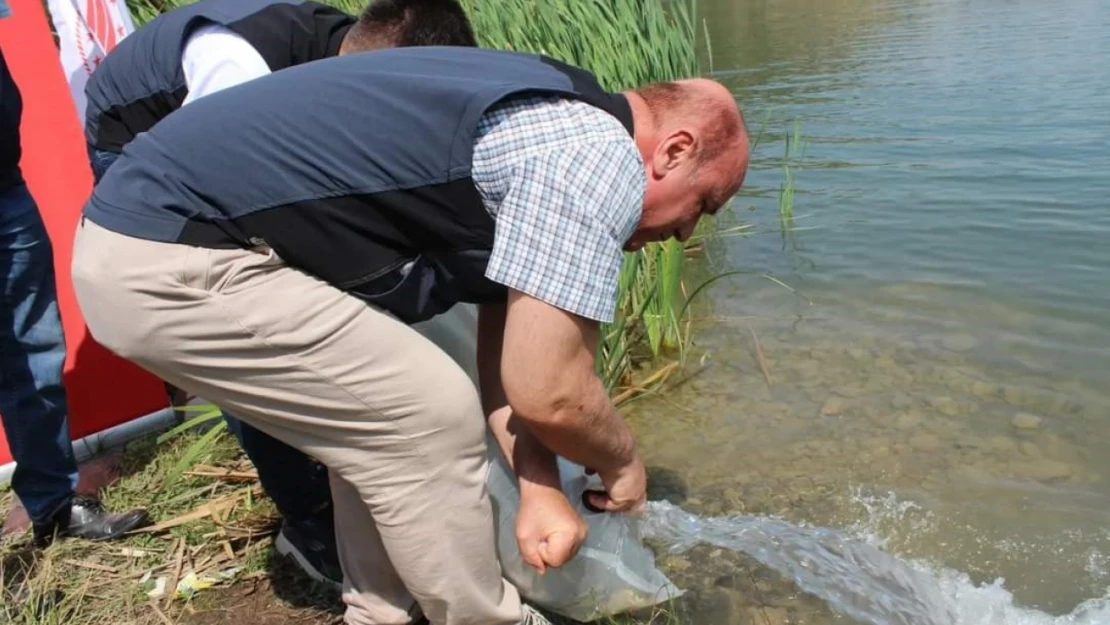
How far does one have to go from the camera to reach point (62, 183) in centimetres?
315

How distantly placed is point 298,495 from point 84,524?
0.78 metres

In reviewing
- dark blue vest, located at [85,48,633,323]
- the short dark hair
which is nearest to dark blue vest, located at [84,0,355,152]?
the short dark hair

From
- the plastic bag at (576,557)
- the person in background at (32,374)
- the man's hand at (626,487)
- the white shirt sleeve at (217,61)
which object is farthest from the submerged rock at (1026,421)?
the person in background at (32,374)

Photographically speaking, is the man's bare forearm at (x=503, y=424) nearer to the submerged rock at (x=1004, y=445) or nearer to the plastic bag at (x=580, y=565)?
the plastic bag at (x=580, y=565)

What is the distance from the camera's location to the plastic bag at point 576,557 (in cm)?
206

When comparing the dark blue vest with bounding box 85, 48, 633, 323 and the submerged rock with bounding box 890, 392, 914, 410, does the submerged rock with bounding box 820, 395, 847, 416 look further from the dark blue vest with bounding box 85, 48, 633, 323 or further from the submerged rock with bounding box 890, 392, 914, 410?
the dark blue vest with bounding box 85, 48, 633, 323

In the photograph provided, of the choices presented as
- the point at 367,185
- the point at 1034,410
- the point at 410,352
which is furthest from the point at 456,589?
the point at 1034,410

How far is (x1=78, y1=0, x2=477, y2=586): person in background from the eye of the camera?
7.17ft

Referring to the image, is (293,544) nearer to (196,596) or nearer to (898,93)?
(196,596)

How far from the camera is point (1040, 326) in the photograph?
407 cm

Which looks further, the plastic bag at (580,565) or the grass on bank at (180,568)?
the grass on bank at (180,568)

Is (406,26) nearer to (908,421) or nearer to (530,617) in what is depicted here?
(530,617)

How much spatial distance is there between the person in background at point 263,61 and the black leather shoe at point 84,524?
51 centimetres

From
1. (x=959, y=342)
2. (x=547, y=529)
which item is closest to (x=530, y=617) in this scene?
(x=547, y=529)
